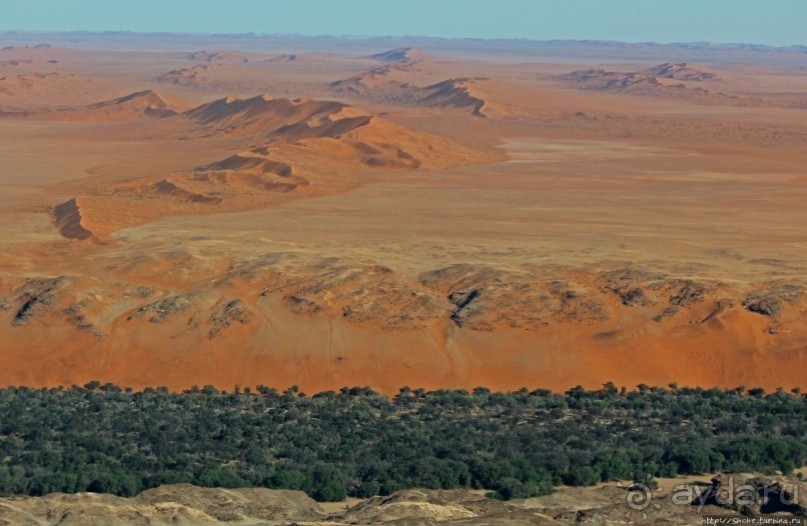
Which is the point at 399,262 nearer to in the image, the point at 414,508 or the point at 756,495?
the point at 414,508

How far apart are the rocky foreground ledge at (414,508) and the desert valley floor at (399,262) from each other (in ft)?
40.3

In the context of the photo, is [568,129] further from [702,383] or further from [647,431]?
[647,431]

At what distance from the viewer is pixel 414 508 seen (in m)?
19.0

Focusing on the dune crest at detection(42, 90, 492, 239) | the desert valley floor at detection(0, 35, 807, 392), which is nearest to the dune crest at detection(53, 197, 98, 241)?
the dune crest at detection(42, 90, 492, 239)

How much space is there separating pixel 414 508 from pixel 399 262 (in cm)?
2485

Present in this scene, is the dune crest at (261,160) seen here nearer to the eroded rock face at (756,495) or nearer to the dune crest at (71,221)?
the dune crest at (71,221)

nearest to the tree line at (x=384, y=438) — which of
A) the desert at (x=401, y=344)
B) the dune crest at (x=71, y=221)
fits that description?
the desert at (x=401, y=344)

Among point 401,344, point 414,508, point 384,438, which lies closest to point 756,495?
point 414,508

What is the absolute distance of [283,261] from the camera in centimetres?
4312

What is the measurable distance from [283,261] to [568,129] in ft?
222

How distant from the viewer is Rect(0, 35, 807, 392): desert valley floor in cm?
3469

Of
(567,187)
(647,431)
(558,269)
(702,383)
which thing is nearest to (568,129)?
(567,187)

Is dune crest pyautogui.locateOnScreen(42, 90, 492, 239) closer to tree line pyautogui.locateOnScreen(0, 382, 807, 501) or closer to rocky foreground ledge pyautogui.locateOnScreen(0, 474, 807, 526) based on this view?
tree line pyautogui.locateOnScreen(0, 382, 807, 501)

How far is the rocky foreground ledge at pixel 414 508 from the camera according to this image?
1847cm
